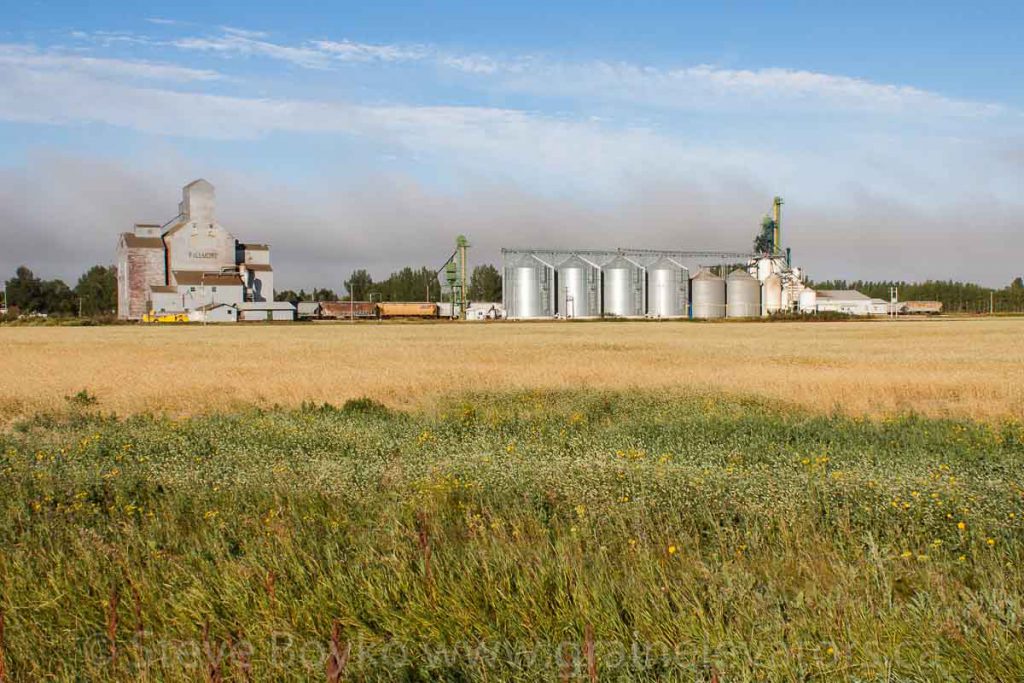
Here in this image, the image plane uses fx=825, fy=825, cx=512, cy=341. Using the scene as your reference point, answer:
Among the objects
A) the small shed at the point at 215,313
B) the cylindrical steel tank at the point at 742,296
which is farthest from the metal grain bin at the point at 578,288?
the small shed at the point at 215,313

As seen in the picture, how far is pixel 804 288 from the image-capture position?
12362 centimetres

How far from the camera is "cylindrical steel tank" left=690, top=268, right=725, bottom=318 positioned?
372 feet

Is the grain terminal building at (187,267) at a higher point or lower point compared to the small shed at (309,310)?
higher

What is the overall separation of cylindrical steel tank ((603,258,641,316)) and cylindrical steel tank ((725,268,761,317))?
12888 millimetres

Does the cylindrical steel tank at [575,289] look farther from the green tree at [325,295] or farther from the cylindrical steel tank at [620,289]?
the green tree at [325,295]

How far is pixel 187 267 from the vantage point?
374 ft

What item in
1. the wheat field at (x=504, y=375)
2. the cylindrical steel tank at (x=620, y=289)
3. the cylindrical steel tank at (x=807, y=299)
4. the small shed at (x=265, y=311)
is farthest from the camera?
the cylindrical steel tank at (x=807, y=299)

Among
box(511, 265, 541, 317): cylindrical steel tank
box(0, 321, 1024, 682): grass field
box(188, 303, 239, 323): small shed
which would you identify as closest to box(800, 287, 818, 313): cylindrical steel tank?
box(511, 265, 541, 317): cylindrical steel tank

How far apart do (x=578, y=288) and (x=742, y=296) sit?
2319 cm

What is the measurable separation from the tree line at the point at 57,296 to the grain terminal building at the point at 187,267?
239 ft

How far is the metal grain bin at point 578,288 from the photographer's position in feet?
360

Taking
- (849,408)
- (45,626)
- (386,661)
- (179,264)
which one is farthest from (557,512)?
(179,264)

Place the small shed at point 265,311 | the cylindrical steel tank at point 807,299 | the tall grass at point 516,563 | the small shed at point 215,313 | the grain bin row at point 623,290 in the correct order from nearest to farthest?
the tall grass at point 516,563
the small shed at point 215,313
the grain bin row at point 623,290
the small shed at point 265,311
the cylindrical steel tank at point 807,299

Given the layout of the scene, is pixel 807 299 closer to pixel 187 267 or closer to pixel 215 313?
pixel 215 313
